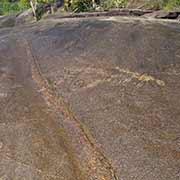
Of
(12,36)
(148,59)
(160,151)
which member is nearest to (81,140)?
(160,151)

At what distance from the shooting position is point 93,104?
258 inches

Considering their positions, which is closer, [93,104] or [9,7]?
[93,104]

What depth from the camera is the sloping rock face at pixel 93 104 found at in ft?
16.8

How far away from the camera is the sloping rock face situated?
512cm

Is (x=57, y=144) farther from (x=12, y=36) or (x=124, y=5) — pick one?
(x=124, y=5)

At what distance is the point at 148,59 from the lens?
785cm

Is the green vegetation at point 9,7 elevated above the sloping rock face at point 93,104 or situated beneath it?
situated beneath

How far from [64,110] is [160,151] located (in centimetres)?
200

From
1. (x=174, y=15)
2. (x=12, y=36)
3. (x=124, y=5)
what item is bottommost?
(x=124, y=5)

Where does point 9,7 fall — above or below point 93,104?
below

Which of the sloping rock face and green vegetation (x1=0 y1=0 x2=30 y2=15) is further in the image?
green vegetation (x1=0 y1=0 x2=30 y2=15)

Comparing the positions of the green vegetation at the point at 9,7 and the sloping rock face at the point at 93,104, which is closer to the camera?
the sloping rock face at the point at 93,104

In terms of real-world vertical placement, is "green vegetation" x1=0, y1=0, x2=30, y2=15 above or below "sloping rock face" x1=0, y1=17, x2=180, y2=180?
below

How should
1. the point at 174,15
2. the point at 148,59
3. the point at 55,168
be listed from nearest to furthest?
the point at 55,168 < the point at 148,59 < the point at 174,15
